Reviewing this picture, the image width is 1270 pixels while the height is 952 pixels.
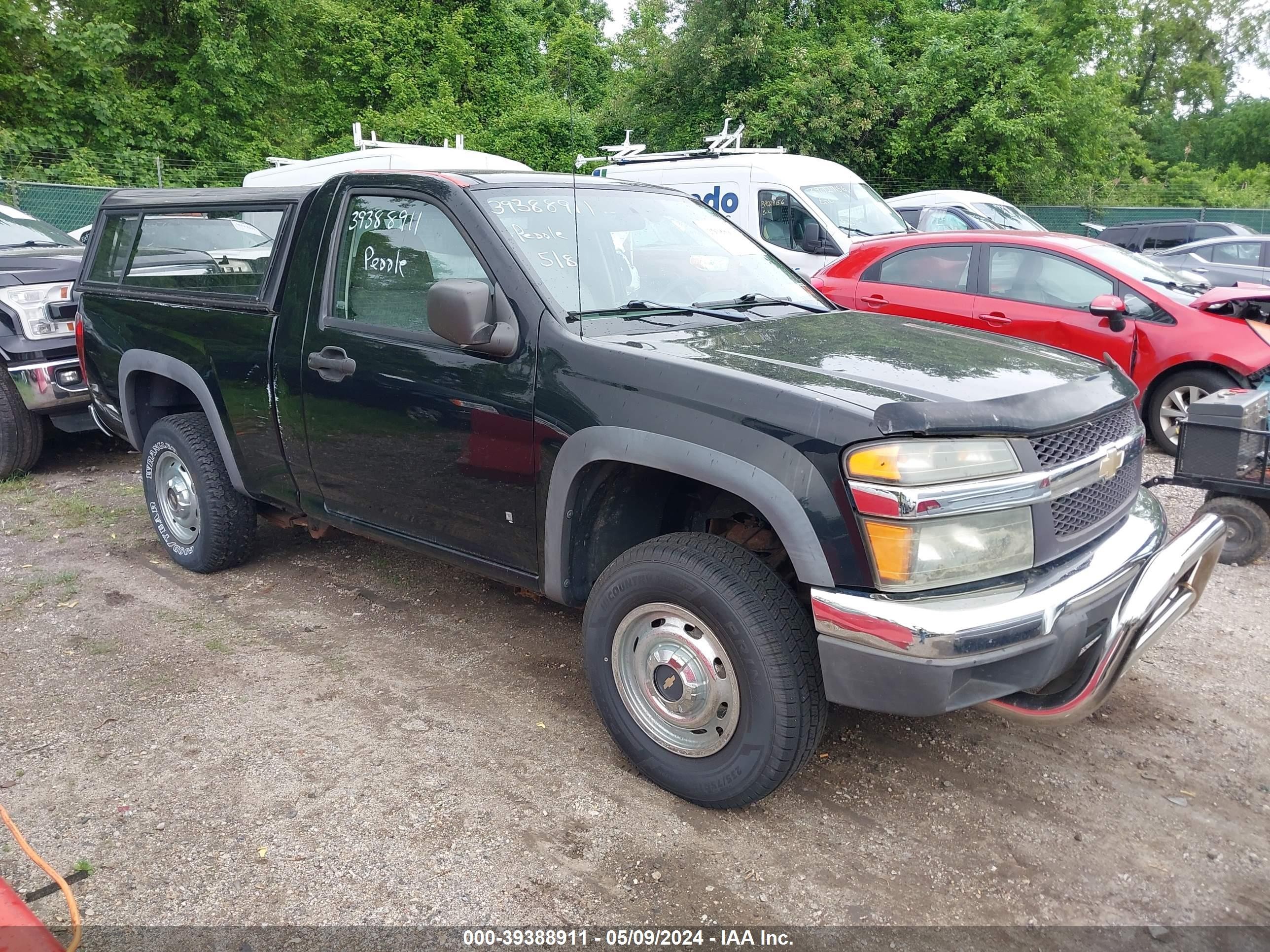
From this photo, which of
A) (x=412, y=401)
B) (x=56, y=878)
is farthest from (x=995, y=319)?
(x=56, y=878)

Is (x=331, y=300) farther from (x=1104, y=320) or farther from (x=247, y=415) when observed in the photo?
(x=1104, y=320)

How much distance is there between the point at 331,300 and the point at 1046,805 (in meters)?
3.20

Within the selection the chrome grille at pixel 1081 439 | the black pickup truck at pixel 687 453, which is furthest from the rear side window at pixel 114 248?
the chrome grille at pixel 1081 439

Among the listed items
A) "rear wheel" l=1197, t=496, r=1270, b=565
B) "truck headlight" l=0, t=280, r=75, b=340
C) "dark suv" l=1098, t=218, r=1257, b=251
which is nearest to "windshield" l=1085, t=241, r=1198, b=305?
"rear wheel" l=1197, t=496, r=1270, b=565

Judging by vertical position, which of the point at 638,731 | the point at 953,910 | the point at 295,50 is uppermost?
the point at 295,50

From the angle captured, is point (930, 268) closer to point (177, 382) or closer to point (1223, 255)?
point (177, 382)

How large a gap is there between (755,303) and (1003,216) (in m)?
13.5

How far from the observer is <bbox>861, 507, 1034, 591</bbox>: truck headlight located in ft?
8.86

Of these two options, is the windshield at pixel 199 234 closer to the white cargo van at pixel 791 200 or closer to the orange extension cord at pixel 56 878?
the orange extension cord at pixel 56 878

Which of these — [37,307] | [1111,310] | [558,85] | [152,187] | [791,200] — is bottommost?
[1111,310]

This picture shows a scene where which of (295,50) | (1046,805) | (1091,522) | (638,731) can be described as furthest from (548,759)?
(295,50)

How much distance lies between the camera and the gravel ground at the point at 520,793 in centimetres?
283

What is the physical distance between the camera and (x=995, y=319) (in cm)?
813

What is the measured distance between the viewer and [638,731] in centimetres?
332
